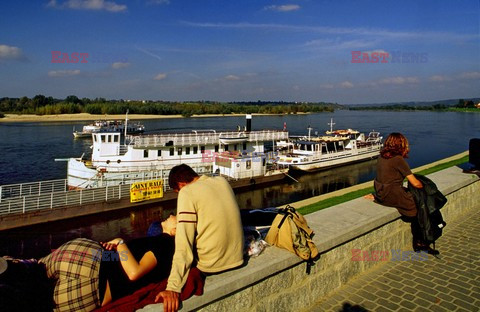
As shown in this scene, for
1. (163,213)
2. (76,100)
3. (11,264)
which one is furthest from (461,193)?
(76,100)

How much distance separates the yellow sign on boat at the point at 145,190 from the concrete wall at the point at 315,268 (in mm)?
18233

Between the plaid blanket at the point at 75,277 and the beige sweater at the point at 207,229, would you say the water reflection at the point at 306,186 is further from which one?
the plaid blanket at the point at 75,277

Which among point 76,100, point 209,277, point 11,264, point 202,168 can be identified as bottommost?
point 202,168

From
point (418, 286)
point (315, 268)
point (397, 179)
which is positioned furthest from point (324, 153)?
point (315, 268)

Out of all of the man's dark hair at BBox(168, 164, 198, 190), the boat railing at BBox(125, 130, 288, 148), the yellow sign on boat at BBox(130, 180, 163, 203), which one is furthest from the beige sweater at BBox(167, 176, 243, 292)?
the boat railing at BBox(125, 130, 288, 148)

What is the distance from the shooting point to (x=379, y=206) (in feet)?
18.7

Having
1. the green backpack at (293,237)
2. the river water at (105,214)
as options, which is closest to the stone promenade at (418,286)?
the green backpack at (293,237)

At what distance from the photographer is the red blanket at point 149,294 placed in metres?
2.82

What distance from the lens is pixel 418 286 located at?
4.48 metres

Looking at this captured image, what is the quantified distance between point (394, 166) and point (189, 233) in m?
3.65

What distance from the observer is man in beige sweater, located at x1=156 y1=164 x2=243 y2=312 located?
3.08 m

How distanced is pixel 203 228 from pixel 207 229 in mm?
41

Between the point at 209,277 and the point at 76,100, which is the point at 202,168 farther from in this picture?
the point at 76,100

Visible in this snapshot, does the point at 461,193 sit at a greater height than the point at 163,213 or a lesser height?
greater
